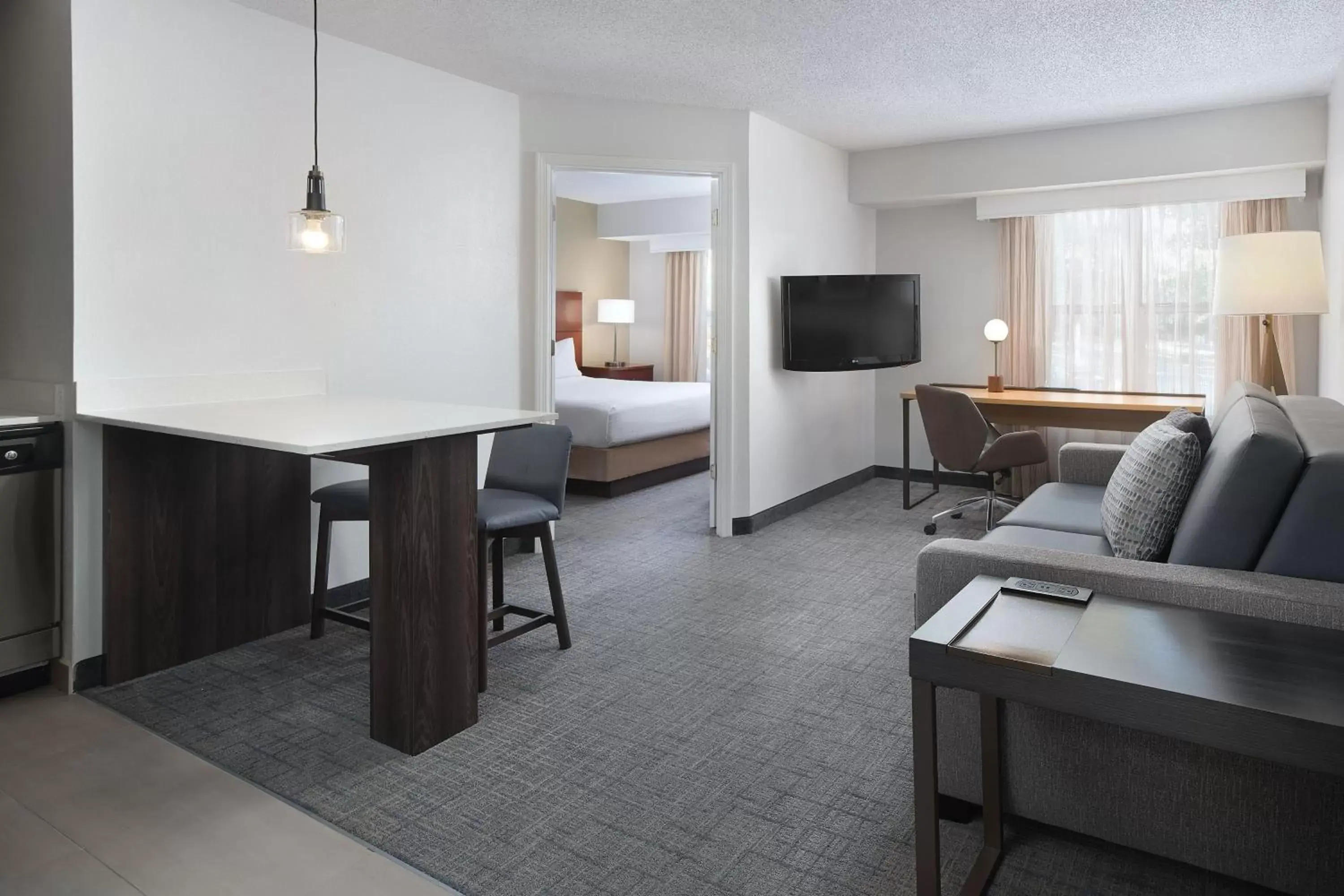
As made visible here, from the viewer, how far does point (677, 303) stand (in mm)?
9109

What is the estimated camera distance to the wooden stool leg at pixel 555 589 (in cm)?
307

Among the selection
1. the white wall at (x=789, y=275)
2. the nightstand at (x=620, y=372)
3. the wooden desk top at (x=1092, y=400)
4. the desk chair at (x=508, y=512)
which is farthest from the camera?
the nightstand at (x=620, y=372)

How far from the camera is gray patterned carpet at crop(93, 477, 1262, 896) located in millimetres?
1889

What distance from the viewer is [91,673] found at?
9.37ft

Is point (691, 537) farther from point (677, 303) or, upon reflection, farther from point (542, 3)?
point (677, 303)

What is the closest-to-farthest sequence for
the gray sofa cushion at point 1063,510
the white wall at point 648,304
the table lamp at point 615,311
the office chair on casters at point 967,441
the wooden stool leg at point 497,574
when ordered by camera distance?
the gray sofa cushion at point 1063,510 → the wooden stool leg at point 497,574 → the office chair on casters at point 967,441 → the table lamp at point 615,311 → the white wall at point 648,304

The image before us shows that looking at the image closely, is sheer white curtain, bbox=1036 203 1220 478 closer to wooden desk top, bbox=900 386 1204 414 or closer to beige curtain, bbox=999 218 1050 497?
beige curtain, bbox=999 218 1050 497

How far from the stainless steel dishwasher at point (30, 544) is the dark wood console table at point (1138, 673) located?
2.70 m

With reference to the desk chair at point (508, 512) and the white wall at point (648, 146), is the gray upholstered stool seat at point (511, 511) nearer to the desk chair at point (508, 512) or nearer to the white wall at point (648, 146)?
the desk chair at point (508, 512)

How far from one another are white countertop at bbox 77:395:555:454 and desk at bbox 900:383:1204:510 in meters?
3.41

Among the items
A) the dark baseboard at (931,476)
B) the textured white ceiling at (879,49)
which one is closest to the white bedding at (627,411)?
the dark baseboard at (931,476)

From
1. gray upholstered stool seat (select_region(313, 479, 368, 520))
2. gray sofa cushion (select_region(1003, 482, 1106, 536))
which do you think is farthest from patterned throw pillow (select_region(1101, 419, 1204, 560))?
gray upholstered stool seat (select_region(313, 479, 368, 520))

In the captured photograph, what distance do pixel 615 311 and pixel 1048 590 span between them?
7.41 metres

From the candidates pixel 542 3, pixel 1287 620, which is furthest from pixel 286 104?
pixel 1287 620
